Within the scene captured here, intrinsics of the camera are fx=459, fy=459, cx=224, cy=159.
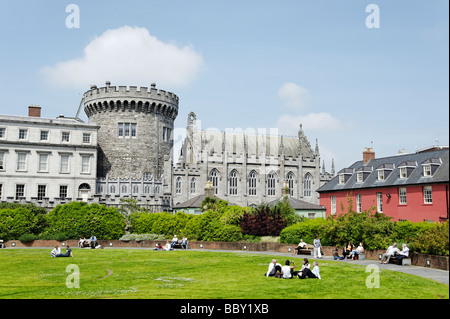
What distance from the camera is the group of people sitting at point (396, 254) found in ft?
71.9

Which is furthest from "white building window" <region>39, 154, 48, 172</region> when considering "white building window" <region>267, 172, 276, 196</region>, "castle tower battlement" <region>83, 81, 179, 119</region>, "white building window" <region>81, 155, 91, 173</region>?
"white building window" <region>267, 172, 276, 196</region>

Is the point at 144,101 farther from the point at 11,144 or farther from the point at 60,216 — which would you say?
the point at 60,216

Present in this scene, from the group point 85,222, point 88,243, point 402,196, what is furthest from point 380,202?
point 85,222

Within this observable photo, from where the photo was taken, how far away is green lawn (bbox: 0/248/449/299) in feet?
46.3

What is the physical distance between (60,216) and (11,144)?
66.0ft

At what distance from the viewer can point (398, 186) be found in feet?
129

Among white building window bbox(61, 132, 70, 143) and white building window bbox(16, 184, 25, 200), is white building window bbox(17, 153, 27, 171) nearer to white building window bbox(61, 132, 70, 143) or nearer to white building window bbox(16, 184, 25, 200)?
white building window bbox(16, 184, 25, 200)

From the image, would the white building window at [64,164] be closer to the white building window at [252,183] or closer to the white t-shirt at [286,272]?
the white building window at [252,183]

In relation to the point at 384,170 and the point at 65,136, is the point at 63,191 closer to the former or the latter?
the point at 65,136

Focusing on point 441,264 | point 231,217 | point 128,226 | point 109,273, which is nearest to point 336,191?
point 231,217

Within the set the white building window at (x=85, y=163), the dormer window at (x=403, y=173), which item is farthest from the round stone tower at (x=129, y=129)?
the dormer window at (x=403, y=173)

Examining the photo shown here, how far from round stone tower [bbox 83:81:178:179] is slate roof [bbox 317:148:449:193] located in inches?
1133

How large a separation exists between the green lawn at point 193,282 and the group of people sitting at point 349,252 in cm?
322

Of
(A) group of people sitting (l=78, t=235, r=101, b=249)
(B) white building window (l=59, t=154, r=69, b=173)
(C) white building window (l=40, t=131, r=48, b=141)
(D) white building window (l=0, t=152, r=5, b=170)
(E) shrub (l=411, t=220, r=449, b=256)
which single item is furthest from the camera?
(B) white building window (l=59, t=154, r=69, b=173)
